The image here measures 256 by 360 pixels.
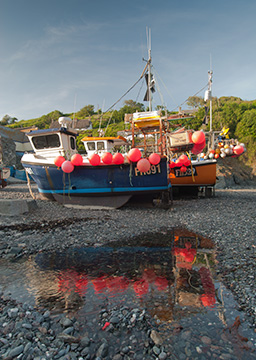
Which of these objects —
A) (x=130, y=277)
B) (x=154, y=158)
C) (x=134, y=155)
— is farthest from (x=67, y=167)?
(x=130, y=277)

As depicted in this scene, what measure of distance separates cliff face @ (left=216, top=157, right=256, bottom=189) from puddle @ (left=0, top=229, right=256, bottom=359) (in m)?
19.3

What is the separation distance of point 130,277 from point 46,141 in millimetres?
9046

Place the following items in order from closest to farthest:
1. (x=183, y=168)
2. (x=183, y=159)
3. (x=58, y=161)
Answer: (x=58, y=161), (x=183, y=159), (x=183, y=168)

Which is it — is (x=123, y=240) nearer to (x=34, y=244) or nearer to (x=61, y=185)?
(x=34, y=244)

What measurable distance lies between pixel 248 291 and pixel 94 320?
2.30 metres

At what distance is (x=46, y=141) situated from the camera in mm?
11211

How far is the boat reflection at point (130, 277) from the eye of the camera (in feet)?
10.7

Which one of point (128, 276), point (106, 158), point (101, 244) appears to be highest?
point (106, 158)

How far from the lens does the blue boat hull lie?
1045 cm

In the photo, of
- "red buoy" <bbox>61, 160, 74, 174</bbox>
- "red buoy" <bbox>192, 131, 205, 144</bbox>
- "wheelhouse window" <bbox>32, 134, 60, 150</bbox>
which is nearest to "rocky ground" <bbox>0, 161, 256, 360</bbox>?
"red buoy" <bbox>61, 160, 74, 174</bbox>

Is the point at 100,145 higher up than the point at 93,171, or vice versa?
the point at 100,145

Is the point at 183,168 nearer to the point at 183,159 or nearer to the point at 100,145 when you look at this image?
the point at 183,159

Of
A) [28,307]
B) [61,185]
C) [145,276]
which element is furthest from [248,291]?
[61,185]

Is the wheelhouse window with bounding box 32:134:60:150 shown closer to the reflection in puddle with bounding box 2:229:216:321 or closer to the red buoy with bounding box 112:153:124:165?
the red buoy with bounding box 112:153:124:165
